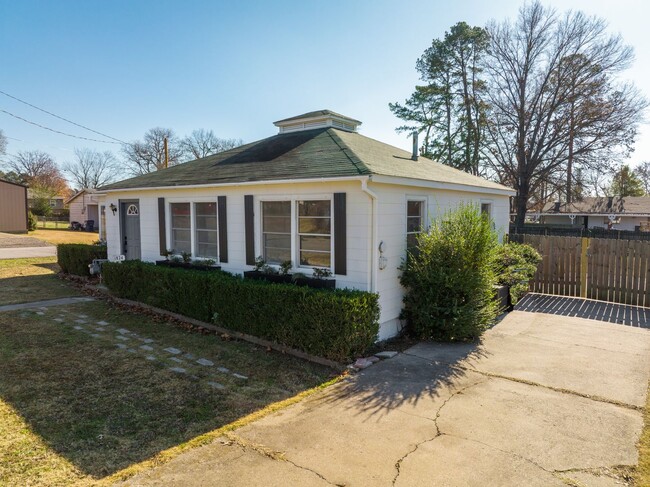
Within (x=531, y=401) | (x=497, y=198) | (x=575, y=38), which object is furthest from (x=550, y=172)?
(x=531, y=401)

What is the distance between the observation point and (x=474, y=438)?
12.3ft

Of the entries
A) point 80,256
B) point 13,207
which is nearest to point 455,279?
point 80,256

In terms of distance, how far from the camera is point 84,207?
121ft

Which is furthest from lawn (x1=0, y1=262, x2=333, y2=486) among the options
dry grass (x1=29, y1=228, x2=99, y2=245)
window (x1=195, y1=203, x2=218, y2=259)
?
dry grass (x1=29, y1=228, x2=99, y2=245)

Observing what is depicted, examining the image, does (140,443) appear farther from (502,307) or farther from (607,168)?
(607,168)

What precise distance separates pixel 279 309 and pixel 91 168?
197 feet

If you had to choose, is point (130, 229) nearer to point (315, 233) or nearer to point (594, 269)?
point (315, 233)

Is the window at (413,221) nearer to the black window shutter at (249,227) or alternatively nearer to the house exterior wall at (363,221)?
Result: the house exterior wall at (363,221)

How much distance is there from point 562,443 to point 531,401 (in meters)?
0.89

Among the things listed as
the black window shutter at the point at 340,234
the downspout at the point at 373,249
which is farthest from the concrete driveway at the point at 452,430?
the black window shutter at the point at 340,234

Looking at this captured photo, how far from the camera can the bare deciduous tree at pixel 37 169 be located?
181ft

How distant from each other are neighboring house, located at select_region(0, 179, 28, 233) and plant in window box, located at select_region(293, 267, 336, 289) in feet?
110

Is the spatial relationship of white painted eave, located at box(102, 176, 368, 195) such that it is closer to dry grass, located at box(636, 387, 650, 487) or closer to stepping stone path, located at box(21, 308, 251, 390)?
stepping stone path, located at box(21, 308, 251, 390)

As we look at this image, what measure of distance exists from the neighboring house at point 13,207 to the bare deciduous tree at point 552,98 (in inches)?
1419
